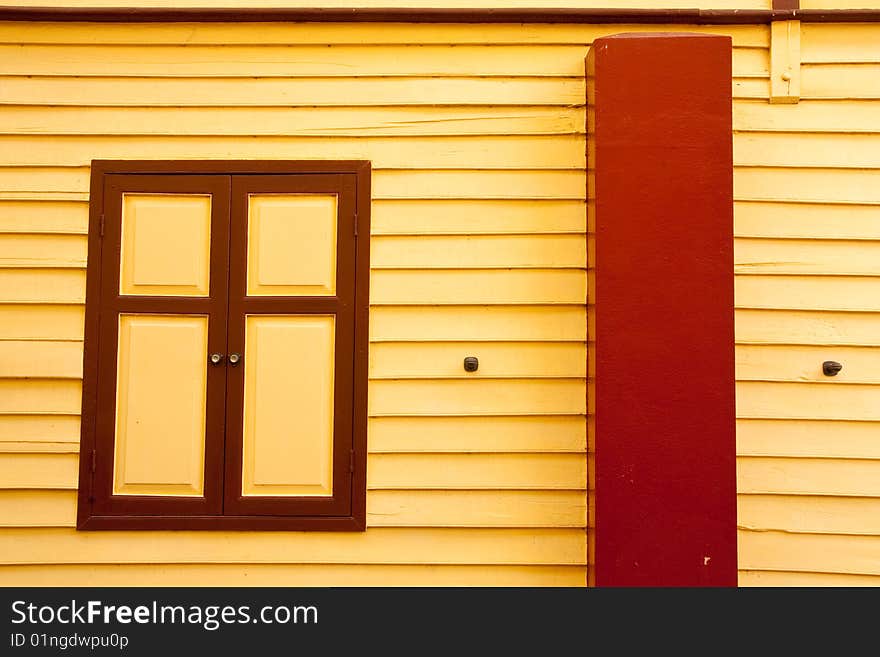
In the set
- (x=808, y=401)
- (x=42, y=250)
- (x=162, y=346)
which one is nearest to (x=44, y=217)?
(x=42, y=250)

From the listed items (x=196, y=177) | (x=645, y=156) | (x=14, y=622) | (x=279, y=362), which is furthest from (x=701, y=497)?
(x=14, y=622)

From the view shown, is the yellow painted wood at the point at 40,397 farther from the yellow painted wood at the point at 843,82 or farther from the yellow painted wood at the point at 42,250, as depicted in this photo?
the yellow painted wood at the point at 843,82

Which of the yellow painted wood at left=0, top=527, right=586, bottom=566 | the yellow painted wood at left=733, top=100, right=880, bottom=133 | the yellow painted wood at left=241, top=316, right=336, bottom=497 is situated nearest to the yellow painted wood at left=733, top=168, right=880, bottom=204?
the yellow painted wood at left=733, top=100, right=880, bottom=133

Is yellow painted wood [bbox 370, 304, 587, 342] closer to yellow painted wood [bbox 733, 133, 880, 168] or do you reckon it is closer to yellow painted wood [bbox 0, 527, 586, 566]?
yellow painted wood [bbox 0, 527, 586, 566]

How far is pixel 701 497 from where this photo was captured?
305cm

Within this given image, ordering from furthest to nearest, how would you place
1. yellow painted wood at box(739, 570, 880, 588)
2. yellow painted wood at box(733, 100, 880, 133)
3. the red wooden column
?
yellow painted wood at box(733, 100, 880, 133) < yellow painted wood at box(739, 570, 880, 588) < the red wooden column

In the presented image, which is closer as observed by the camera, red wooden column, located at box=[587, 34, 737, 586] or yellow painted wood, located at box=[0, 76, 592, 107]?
red wooden column, located at box=[587, 34, 737, 586]

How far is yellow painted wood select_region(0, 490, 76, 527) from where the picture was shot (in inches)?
128

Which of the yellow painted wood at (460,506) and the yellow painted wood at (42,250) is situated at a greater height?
the yellow painted wood at (42,250)

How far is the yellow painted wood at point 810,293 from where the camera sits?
3.29m

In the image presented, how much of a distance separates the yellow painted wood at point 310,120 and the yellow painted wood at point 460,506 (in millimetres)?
1765

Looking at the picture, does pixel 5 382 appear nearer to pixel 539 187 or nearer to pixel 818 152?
pixel 539 187

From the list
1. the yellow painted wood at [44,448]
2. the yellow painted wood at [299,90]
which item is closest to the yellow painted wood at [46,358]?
the yellow painted wood at [44,448]

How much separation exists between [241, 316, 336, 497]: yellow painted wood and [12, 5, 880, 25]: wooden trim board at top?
1501 mm
